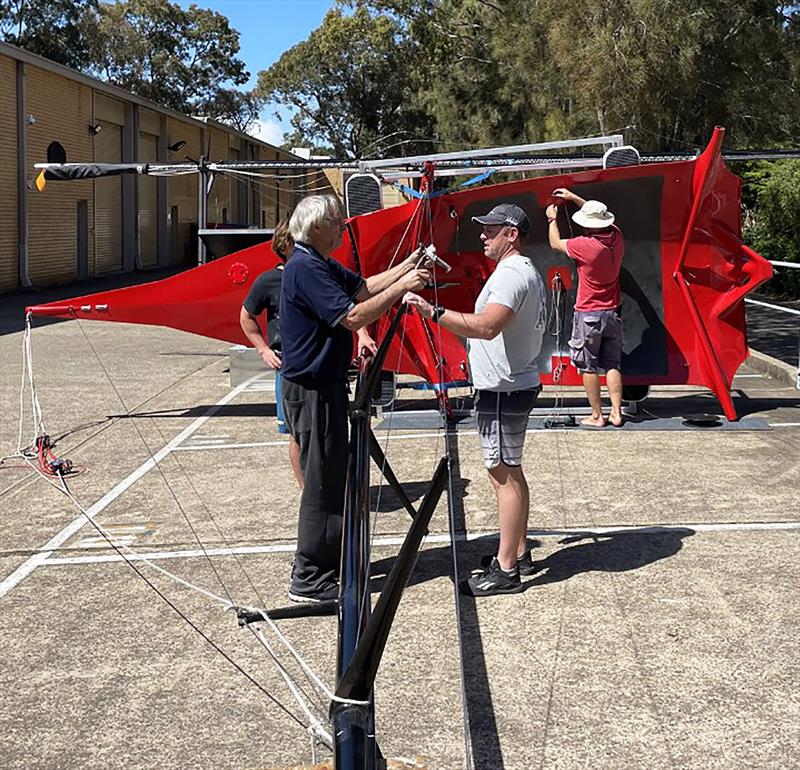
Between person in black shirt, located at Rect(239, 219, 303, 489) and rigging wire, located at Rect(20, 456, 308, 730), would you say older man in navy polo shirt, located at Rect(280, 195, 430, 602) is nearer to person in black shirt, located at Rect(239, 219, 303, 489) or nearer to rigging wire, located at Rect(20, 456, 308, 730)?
rigging wire, located at Rect(20, 456, 308, 730)

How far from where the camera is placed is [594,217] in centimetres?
910

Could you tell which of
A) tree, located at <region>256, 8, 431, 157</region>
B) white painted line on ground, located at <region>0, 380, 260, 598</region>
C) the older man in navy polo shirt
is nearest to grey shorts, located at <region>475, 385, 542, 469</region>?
the older man in navy polo shirt

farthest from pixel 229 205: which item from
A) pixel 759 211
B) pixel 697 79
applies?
pixel 697 79

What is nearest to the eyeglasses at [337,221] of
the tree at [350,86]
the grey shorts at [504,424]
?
the grey shorts at [504,424]

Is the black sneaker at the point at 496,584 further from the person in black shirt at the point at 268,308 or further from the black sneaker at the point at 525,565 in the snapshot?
the person in black shirt at the point at 268,308

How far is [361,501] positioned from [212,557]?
2.35 metres

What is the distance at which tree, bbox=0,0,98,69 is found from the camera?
195 ft

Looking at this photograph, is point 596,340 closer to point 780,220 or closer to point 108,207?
point 780,220

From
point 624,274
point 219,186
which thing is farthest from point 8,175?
point 624,274

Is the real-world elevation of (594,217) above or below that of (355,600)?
above

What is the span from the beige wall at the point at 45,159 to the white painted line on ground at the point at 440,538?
24046 mm

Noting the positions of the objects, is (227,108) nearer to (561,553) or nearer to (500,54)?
(500,54)

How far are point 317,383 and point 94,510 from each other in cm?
250

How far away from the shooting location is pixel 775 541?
6.27m
